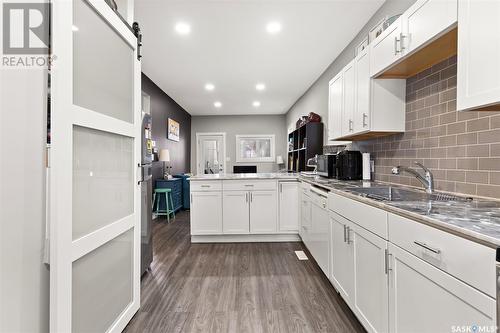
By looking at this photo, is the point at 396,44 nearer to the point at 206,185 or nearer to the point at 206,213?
the point at 206,185

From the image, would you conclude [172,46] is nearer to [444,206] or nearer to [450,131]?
[450,131]

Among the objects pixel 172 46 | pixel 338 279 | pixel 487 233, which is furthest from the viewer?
pixel 172 46

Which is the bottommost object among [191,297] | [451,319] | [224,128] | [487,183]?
[191,297]

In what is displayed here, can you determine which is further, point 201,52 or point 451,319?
point 201,52

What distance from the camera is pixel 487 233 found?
761mm

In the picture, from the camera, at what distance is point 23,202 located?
1005mm

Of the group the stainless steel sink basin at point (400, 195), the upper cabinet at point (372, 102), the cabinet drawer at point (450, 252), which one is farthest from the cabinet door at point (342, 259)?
the upper cabinet at point (372, 102)

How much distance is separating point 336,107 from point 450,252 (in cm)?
228

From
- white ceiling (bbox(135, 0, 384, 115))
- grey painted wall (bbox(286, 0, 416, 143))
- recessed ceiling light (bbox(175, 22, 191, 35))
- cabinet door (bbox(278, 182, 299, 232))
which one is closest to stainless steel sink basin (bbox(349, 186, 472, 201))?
cabinet door (bbox(278, 182, 299, 232))

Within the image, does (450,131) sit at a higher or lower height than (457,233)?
higher

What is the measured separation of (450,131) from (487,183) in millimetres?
423

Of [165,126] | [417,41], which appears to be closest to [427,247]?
[417,41]

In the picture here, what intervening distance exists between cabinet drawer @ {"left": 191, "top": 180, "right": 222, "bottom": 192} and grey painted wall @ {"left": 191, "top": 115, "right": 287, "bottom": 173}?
4.96m

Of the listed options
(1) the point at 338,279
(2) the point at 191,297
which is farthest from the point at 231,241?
(1) the point at 338,279
